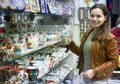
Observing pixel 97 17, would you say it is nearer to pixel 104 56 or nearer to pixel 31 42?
pixel 104 56

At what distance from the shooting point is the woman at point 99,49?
229 centimetres

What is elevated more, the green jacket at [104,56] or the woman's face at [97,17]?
the woman's face at [97,17]

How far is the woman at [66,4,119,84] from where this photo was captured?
229 centimetres

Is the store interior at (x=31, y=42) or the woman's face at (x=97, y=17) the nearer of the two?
the store interior at (x=31, y=42)

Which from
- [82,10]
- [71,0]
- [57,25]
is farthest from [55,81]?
[82,10]

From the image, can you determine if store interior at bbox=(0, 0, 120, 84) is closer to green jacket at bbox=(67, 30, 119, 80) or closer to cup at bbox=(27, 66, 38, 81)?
cup at bbox=(27, 66, 38, 81)

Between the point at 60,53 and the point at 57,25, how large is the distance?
0.52 metres

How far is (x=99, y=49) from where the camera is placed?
238 cm

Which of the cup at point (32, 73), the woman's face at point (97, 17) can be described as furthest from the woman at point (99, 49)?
the cup at point (32, 73)

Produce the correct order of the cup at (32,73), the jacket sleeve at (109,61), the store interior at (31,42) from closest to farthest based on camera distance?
the store interior at (31,42) → the cup at (32,73) → the jacket sleeve at (109,61)

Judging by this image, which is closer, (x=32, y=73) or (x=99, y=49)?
(x=32, y=73)

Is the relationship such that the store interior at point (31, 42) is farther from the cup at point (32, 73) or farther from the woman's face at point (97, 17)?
the woman's face at point (97, 17)

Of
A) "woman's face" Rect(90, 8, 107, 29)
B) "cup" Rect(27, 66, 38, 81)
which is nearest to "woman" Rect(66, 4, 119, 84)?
"woman's face" Rect(90, 8, 107, 29)

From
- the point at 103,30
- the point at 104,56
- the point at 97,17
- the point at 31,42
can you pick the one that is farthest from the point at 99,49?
the point at 31,42
